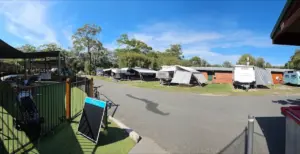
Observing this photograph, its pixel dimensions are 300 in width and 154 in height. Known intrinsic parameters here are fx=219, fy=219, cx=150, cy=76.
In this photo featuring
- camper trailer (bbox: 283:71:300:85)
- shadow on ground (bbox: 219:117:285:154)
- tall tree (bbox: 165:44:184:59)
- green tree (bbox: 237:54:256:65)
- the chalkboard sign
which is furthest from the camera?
tall tree (bbox: 165:44:184:59)

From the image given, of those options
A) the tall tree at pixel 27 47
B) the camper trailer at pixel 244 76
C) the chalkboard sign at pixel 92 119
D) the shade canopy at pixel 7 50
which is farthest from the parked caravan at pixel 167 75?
the tall tree at pixel 27 47

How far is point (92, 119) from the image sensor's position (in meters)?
5.46

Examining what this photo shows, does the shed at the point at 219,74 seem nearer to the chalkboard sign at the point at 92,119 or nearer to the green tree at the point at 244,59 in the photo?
the green tree at the point at 244,59

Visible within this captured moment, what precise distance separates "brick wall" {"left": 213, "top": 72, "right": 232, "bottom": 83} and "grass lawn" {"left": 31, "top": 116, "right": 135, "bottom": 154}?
38.6 m

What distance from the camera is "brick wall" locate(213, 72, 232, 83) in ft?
137

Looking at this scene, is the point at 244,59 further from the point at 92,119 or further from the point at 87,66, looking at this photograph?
the point at 92,119

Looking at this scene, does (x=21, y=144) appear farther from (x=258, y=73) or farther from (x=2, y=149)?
→ (x=258, y=73)

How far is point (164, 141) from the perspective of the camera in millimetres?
5992

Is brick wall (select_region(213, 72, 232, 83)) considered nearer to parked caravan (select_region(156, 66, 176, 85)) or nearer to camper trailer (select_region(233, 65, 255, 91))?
parked caravan (select_region(156, 66, 176, 85))

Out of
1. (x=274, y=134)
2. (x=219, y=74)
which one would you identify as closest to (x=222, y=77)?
(x=219, y=74)

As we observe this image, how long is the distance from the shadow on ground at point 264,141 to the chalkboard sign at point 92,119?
117 inches

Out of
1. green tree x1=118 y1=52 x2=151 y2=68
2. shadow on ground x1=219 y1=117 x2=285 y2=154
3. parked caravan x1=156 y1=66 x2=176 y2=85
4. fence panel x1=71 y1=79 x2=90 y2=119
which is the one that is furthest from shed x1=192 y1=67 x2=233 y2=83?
fence panel x1=71 y1=79 x2=90 y2=119

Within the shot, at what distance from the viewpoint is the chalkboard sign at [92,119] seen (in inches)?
206

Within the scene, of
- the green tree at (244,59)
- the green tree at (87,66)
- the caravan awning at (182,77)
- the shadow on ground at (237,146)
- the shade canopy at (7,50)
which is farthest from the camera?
the green tree at (244,59)
